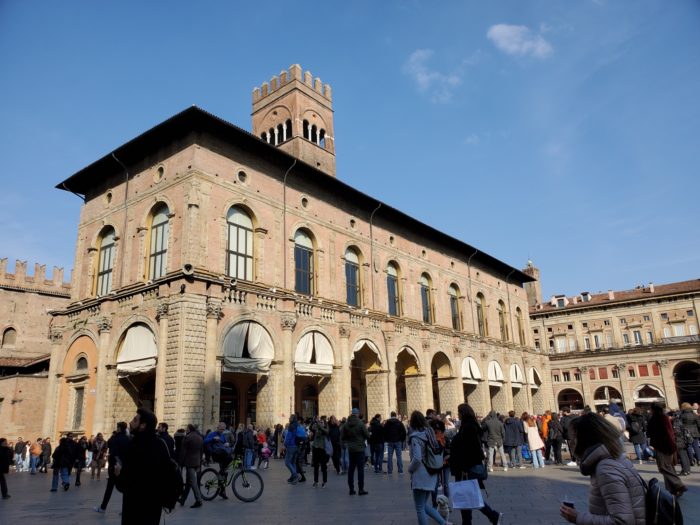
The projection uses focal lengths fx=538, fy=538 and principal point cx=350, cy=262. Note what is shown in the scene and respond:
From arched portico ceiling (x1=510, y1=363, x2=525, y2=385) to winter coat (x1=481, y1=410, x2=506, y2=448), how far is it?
25418mm

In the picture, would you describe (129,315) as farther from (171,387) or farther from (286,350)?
(286,350)

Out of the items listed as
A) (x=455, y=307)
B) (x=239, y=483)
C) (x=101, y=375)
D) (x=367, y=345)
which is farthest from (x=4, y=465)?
(x=455, y=307)

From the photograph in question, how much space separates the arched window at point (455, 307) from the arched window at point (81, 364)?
71.6 ft

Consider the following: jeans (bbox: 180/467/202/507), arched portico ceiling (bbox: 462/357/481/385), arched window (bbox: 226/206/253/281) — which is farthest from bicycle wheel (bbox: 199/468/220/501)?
arched portico ceiling (bbox: 462/357/481/385)

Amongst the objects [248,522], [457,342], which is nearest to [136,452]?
[248,522]

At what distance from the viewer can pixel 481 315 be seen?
38.9 metres

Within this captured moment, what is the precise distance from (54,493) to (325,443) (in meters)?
7.11

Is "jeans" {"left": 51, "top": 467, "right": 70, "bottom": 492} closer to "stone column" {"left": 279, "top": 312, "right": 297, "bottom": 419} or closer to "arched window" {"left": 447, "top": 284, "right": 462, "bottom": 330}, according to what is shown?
"stone column" {"left": 279, "top": 312, "right": 297, "bottom": 419}

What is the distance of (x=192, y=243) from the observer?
66.1ft

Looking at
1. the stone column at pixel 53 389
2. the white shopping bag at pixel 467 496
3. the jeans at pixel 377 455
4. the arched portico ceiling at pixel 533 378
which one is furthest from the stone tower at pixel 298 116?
the white shopping bag at pixel 467 496

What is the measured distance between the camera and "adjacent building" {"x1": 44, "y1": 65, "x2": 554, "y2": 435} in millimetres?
19984

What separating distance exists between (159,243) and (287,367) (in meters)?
7.35

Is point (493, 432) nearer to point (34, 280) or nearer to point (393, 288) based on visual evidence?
point (393, 288)

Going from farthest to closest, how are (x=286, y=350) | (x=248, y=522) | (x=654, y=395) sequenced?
(x=654, y=395) → (x=286, y=350) → (x=248, y=522)
